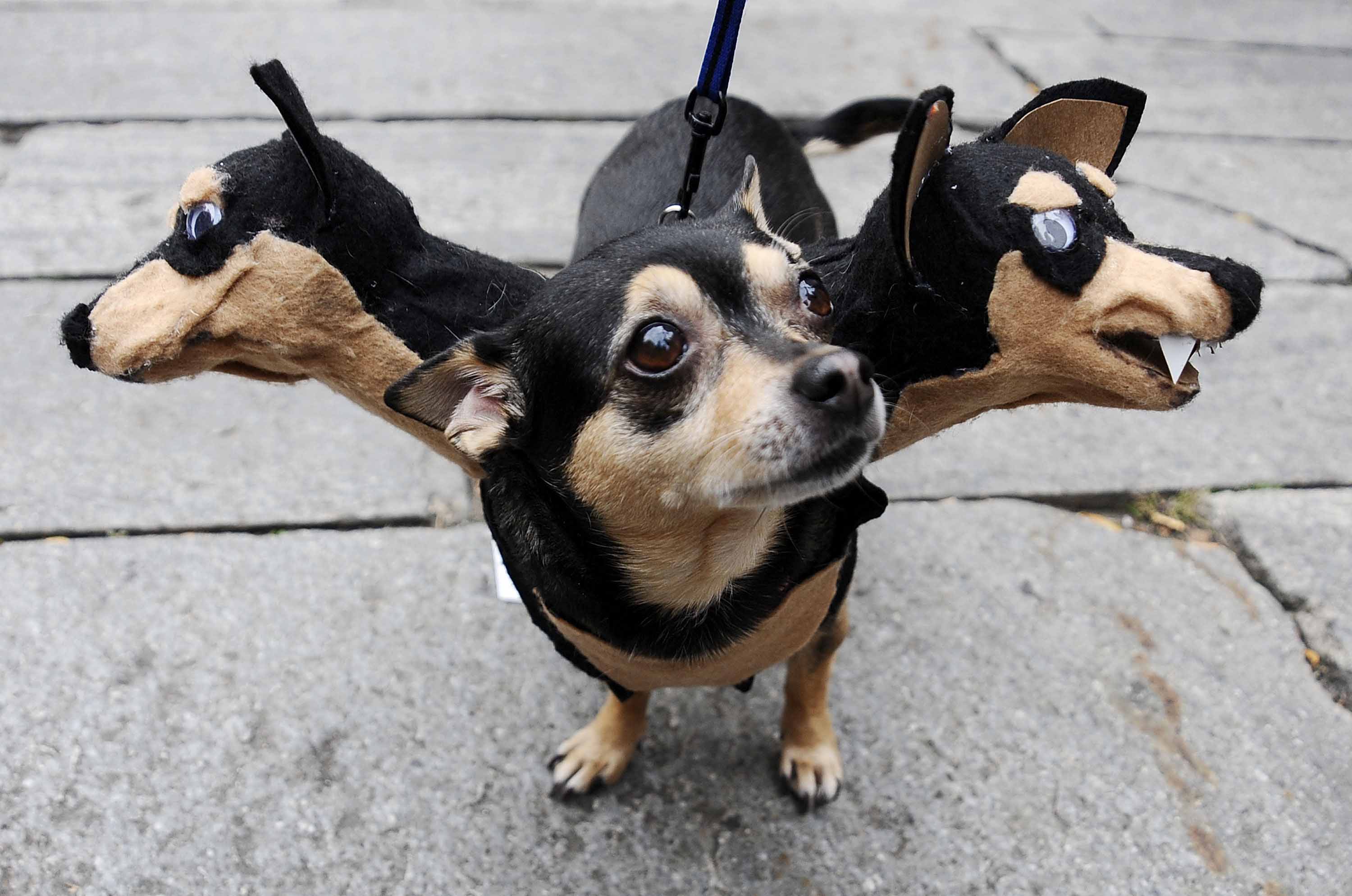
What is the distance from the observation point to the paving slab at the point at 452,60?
15.6ft

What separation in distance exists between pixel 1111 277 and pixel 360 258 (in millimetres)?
1123

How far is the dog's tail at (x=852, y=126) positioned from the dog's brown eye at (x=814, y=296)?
4.41ft

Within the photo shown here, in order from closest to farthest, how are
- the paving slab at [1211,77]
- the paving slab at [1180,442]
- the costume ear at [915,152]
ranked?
the costume ear at [915,152], the paving slab at [1180,442], the paving slab at [1211,77]

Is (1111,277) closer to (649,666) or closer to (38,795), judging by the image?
(649,666)

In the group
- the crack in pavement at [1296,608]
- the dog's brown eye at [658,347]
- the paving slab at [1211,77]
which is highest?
the dog's brown eye at [658,347]

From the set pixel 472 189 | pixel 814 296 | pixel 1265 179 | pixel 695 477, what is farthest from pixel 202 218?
pixel 1265 179

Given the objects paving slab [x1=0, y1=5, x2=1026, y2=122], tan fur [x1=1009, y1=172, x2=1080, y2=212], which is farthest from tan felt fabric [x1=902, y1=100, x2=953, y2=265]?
paving slab [x1=0, y1=5, x2=1026, y2=122]

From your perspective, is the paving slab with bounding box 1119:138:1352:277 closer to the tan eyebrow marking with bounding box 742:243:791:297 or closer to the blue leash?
the blue leash

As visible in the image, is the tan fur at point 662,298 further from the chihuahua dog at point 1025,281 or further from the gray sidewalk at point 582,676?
the gray sidewalk at point 582,676

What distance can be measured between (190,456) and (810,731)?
204 cm

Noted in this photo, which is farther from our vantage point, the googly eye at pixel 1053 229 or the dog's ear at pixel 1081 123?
the dog's ear at pixel 1081 123

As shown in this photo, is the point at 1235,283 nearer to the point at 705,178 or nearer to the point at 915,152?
the point at 915,152

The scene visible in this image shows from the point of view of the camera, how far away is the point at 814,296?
161cm

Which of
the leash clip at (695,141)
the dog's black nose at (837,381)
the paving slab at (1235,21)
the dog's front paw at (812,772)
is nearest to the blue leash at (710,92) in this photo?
the leash clip at (695,141)
